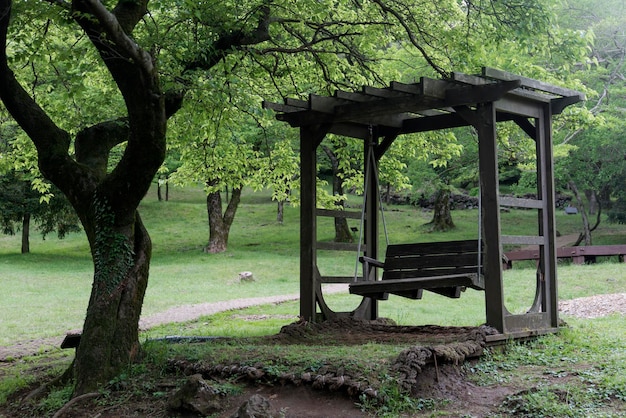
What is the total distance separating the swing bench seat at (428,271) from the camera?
26.2 ft

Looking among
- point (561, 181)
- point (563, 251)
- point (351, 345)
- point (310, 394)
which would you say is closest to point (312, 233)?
point (351, 345)

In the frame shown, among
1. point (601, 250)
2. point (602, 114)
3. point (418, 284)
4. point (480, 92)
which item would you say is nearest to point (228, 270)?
point (601, 250)

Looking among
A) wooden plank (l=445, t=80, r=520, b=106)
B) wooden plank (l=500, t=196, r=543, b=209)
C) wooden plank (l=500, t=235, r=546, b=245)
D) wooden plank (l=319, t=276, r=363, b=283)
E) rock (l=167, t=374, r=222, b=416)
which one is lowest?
rock (l=167, t=374, r=222, b=416)

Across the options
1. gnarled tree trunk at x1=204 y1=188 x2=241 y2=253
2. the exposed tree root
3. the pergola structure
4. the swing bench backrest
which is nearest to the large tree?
the exposed tree root

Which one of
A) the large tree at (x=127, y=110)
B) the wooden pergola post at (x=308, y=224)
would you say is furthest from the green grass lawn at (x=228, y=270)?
the large tree at (x=127, y=110)

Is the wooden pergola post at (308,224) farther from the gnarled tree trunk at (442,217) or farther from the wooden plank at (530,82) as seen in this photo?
the gnarled tree trunk at (442,217)

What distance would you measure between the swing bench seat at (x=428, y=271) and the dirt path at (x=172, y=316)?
18.2 ft

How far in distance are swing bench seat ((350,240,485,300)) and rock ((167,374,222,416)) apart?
2728 mm

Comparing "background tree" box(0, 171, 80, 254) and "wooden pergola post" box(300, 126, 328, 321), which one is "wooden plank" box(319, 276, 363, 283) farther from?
"background tree" box(0, 171, 80, 254)

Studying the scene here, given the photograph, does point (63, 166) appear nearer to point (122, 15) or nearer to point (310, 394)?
point (122, 15)

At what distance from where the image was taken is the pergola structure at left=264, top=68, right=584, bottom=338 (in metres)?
8.13

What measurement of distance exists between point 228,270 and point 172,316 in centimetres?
1059

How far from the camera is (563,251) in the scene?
2181 cm

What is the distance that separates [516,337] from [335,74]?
598cm
